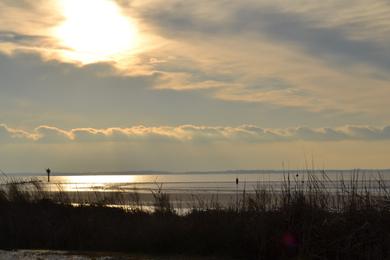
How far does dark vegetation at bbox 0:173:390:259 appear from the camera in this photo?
47.3 ft

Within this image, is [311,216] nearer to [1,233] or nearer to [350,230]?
[350,230]

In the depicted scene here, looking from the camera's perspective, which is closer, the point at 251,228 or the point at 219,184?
the point at 251,228

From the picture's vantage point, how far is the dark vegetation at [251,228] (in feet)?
47.3

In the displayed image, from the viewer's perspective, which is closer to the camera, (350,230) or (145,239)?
(350,230)

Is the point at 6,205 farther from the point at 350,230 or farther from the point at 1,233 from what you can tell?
the point at 350,230

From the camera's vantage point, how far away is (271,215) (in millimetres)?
15461

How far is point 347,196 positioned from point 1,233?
36.5 ft

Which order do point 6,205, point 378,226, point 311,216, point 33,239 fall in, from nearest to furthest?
point 378,226 → point 311,216 → point 33,239 → point 6,205

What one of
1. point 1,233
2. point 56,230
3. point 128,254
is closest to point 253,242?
point 128,254

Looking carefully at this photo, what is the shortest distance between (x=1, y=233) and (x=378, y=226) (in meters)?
11.9

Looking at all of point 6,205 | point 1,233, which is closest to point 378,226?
point 1,233

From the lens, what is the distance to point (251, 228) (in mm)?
A: 15320


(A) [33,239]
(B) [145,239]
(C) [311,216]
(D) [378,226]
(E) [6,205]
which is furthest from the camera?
(E) [6,205]

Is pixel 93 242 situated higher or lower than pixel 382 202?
lower
